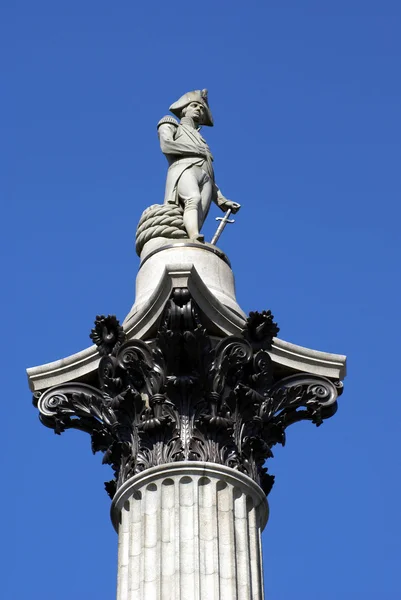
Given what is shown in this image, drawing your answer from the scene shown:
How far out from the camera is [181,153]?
32.1 m

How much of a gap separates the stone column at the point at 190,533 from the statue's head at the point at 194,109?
10593mm

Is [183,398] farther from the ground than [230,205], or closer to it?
closer to it

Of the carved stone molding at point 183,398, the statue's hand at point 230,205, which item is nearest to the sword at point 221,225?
the statue's hand at point 230,205

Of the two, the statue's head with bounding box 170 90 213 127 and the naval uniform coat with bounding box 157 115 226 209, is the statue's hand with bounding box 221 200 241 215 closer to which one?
the naval uniform coat with bounding box 157 115 226 209

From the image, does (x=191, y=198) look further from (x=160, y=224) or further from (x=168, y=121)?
(x=168, y=121)

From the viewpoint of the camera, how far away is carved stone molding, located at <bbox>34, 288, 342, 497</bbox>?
2589 centimetres

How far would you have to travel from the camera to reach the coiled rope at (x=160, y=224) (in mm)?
30359

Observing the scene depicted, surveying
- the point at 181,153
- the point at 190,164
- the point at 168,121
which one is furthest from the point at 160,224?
the point at 168,121

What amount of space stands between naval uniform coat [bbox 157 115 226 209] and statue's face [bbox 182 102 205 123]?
0.67 meters

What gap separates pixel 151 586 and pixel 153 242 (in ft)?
27.4

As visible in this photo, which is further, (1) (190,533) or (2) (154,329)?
(2) (154,329)

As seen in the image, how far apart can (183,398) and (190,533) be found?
2653 millimetres

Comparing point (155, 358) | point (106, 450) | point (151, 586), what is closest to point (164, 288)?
point (155, 358)

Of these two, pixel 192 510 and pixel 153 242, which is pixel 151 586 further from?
pixel 153 242
